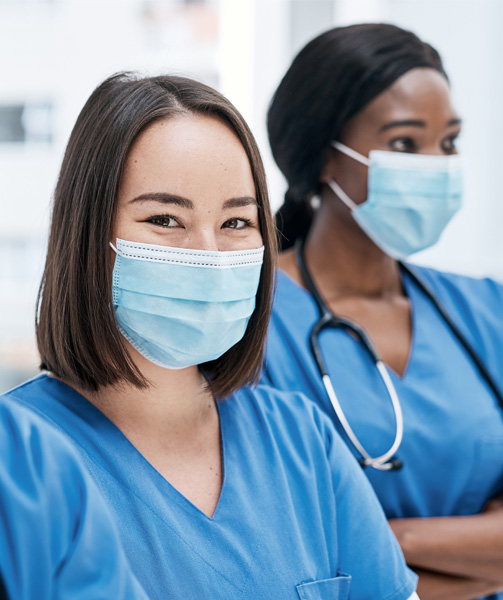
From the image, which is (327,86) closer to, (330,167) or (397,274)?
(330,167)

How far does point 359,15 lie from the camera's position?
2.58 m

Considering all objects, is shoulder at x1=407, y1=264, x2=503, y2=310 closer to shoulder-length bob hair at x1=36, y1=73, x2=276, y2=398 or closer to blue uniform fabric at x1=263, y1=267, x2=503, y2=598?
blue uniform fabric at x1=263, y1=267, x2=503, y2=598

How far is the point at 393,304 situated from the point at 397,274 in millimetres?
91

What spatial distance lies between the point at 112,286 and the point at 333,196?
70 cm

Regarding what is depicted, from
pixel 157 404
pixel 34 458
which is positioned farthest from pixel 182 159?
pixel 34 458

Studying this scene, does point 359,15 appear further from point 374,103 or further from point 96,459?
point 96,459

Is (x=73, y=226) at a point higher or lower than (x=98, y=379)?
higher

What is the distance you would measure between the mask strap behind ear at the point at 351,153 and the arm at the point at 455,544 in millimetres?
711

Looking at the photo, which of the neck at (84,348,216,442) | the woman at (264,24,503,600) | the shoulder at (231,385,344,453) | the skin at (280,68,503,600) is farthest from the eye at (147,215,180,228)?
the skin at (280,68,503,600)

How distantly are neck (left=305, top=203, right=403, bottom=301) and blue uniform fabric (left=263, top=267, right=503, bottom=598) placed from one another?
0.31 feet

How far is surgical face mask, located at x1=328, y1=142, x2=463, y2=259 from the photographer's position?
148 centimetres

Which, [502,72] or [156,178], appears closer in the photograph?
[156,178]

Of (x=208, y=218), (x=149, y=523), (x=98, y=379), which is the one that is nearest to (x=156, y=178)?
(x=208, y=218)

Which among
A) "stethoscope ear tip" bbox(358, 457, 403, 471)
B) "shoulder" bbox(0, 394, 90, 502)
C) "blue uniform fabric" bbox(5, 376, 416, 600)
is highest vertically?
"shoulder" bbox(0, 394, 90, 502)
